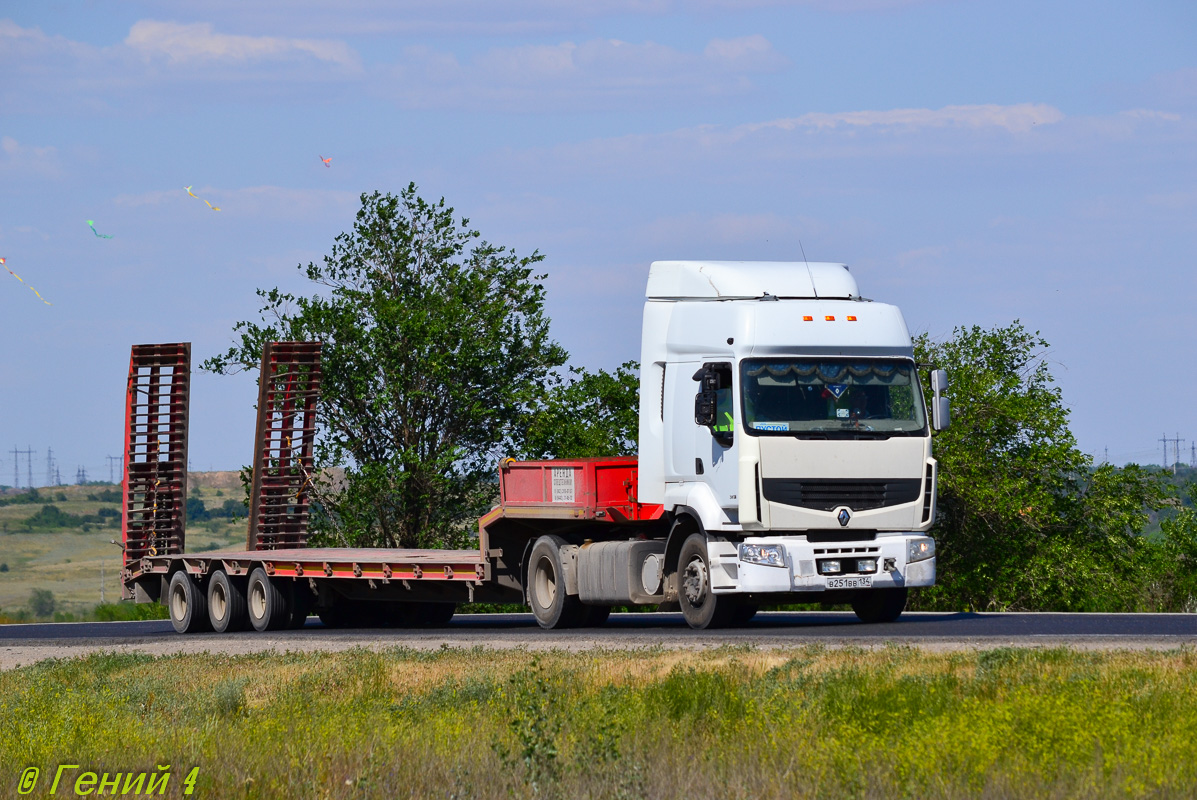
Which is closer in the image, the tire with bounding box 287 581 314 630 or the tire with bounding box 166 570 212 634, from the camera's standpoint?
the tire with bounding box 287 581 314 630

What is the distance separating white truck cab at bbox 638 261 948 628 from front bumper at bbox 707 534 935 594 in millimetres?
16

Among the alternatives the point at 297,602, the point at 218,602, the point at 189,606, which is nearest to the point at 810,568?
the point at 297,602

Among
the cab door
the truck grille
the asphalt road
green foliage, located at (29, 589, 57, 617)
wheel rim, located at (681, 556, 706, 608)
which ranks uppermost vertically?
the cab door

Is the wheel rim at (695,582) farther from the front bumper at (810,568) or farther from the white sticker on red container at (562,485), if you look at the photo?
the white sticker on red container at (562,485)

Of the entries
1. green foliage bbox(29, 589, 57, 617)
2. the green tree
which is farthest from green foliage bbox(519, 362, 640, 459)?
green foliage bbox(29, 589, 57, 617)

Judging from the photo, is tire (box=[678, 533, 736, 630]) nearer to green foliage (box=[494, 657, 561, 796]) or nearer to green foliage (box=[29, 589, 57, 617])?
green foliage (box=[494, 657, 561, 796])

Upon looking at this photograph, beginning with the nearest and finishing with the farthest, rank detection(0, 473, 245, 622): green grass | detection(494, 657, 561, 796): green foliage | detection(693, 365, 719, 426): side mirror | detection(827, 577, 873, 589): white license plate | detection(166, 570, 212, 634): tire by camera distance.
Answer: detection(494, 657, 561, 796): green foliage → detection(693, 365, 719, 426): side mirror → detection(827, 577, 873, 589): white license plate → detection(166, 570, 212, 634): tire → detection(0, 473, 245, 622): green grass

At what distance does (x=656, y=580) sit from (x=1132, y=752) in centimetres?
1081

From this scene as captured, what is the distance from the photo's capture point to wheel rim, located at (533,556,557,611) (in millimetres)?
20156

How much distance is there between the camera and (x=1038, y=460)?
31062 mm

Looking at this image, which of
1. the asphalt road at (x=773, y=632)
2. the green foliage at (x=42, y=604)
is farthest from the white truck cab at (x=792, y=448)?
the green foliage at (x=42, y=604)

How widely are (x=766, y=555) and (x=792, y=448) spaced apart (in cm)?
124

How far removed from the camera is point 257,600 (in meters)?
23.0

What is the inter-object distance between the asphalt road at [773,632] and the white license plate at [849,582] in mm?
521
